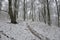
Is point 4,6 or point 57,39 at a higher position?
point 4,6

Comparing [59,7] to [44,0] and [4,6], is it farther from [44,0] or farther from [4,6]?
[4,6]

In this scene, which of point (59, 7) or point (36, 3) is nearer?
point (59, 7)

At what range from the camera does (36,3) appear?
98.1 ft

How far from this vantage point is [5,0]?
34750 millimetres

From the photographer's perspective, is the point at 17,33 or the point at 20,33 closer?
the point at 17,33

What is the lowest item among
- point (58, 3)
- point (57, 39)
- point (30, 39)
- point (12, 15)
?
point (57, 39)

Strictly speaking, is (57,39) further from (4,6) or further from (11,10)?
(4,6)

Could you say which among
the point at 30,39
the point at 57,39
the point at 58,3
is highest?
the point at 58,3

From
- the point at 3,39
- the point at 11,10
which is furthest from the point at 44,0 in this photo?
the point at 3,39

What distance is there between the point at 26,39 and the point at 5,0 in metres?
28.0

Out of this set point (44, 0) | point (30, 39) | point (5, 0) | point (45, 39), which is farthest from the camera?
point (5, 0)

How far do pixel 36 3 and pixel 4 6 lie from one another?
1210cm

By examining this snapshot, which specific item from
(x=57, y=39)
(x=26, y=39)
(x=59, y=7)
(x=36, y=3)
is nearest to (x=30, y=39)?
(x=26, y=39)

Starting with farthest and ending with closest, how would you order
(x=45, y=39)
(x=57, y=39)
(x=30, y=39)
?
(x=57, y=39)
(x=45, y=39)
(x=30, y=39)
